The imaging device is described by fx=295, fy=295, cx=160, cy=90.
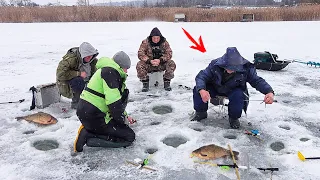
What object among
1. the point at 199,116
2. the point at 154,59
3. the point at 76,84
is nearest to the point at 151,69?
the point at 154,59

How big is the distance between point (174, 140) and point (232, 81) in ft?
3.21

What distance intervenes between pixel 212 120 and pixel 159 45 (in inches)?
75.1

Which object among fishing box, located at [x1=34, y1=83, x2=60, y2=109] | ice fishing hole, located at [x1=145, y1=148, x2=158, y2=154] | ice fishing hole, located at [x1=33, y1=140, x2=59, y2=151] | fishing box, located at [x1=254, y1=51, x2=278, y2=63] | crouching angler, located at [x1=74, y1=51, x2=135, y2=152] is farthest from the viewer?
fishing box, located at [x1=254, y1=51, x2=278, y2=63]

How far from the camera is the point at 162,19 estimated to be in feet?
65.1

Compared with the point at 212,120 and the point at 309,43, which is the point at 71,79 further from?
the point at 309,43

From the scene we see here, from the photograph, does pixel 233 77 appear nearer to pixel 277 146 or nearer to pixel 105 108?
pixel 277 146

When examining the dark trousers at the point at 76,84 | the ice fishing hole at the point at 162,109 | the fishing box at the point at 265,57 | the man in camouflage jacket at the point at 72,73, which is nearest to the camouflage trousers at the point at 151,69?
the ice fishing hole at the point at 162,109

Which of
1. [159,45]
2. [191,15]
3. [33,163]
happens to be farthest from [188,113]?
[191,15]

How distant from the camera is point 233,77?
3.51 m

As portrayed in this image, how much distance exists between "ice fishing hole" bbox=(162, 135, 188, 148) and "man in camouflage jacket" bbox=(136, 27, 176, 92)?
5.77 ft

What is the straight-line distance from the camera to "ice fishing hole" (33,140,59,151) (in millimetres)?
3266

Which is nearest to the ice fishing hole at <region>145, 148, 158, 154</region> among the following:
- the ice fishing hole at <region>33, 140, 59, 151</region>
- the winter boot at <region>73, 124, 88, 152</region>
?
the winter boot at <region>73, 124, 88, 152</region>

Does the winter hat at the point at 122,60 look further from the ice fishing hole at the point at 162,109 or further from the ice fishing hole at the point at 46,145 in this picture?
the ice fishing hole at the point at 162,109

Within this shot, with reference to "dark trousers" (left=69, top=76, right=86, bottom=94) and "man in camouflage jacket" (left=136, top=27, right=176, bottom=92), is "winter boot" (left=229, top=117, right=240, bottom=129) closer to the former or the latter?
"man in camouflage jacket" (left=136, top=27, right=176, bottom=92)
